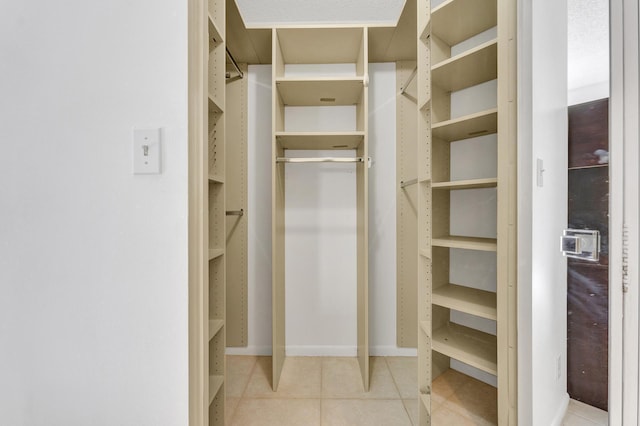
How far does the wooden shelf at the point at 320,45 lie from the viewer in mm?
1555

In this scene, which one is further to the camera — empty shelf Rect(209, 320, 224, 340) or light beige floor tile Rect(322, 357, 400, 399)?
light beige floor tile Rect(322, 357, 400, 399)

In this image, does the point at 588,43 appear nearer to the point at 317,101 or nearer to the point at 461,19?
the point at 461,19

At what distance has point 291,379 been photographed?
1.63 meters

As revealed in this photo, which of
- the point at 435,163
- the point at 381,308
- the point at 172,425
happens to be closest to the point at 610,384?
the point at 435,163

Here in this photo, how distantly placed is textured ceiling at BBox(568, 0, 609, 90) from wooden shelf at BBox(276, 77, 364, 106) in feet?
3.19

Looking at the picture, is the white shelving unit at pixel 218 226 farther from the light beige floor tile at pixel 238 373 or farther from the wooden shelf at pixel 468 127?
the wooden shelf at pixel 468 127

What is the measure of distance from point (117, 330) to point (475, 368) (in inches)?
53.4

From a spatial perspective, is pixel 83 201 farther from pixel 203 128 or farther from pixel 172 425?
pixel 172 425

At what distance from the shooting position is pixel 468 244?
38.8 inches

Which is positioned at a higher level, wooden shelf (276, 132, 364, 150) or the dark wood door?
wooden shelf (276, 132, 364, 150)

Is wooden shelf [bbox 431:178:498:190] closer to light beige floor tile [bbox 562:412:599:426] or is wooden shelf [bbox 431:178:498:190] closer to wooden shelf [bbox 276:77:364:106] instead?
light beige floor tile [bbox 562:412:599:426]

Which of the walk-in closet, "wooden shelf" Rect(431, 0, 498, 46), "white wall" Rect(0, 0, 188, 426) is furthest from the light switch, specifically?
"wooden shelf" Rect(431, 0, 498, 46)

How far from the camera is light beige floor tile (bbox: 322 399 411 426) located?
131 centimetres

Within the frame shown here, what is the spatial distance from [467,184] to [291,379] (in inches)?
62.3
